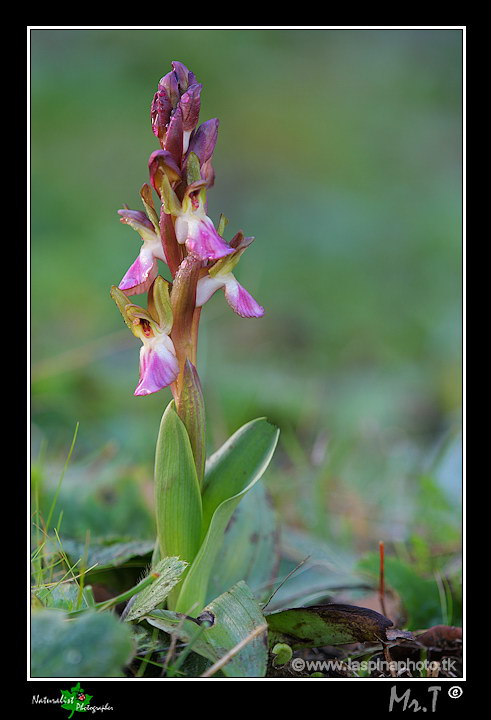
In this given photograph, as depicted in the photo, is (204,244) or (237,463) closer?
(204,244)

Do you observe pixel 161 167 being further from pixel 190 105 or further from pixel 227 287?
pixel 227 287

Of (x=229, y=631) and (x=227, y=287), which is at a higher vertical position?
(x=227, y=287)

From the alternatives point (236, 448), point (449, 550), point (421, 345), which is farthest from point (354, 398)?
point (236, 448)

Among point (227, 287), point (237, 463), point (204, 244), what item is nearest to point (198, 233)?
point (204, 244)

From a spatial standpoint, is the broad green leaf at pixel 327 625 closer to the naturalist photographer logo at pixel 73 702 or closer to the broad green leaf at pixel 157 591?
the broad green leaf at pixel 157 591

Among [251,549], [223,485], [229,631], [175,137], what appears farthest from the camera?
[251,549]

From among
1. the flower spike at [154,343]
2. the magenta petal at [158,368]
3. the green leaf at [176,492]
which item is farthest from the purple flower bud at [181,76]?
the green leaf at [176,492]

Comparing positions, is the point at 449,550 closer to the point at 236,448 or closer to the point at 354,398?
the point at 236,448
